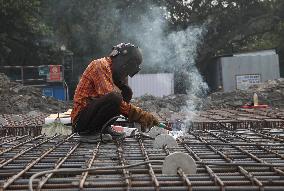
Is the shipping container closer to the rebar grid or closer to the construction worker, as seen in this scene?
the rebar grid

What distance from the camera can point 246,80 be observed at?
2238 cm

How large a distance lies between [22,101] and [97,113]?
471 inches

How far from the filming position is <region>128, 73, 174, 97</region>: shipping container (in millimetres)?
21875

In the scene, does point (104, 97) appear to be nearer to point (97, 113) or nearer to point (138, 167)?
point (97, 113)

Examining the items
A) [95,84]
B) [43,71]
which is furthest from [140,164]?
[43,71]

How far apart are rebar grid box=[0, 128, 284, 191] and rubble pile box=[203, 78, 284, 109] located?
1160cm

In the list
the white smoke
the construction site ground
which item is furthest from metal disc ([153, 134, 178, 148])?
the white smoke

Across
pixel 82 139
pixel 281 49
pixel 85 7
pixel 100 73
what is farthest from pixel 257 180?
pixel 281 49

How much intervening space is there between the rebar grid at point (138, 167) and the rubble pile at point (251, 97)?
11603 mm

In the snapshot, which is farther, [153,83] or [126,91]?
[153,83]

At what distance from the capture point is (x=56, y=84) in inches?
774

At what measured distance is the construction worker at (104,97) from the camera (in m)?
4.32

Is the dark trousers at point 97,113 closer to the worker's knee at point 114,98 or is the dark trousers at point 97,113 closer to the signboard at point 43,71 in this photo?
the worker's knee at point 114,98

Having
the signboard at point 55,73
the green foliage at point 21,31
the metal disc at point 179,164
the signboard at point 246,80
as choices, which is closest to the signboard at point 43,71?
the signboard at point 55,73
